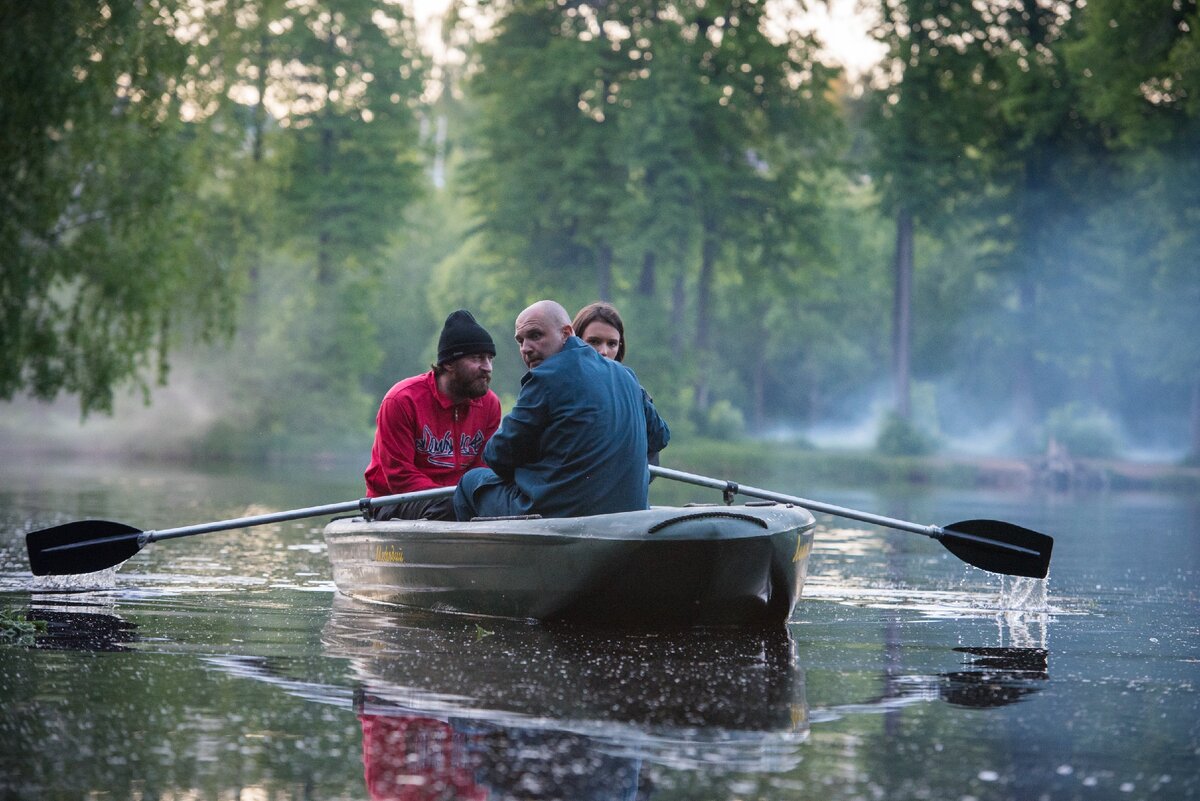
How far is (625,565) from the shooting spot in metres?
8.23

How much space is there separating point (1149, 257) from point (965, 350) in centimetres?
1874

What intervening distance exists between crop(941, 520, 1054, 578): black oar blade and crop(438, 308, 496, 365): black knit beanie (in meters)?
2.67

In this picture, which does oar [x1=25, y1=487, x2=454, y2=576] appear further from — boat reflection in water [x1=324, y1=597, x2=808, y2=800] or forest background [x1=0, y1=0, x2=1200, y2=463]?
forest background [x1=0, y1=0, x2=1200, y2=463]

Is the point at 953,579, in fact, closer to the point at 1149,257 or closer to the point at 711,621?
the point at 711,621

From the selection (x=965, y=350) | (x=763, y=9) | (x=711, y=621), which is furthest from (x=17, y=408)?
(x=711, y=621)

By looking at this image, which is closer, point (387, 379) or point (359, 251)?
point (359, 251)

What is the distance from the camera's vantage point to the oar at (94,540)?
32.3 feet

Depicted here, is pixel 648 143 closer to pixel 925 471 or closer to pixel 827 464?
pixel 827 464

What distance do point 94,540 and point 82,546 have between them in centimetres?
8

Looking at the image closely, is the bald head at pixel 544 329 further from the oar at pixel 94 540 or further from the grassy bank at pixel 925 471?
the grassy bank at pixel 925 471

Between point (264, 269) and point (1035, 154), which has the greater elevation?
point (1035, 154)

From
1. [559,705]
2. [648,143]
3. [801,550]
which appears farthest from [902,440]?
[559,705]

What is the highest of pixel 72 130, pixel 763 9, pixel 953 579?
pixel 763 9

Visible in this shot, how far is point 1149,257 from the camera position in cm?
3694
